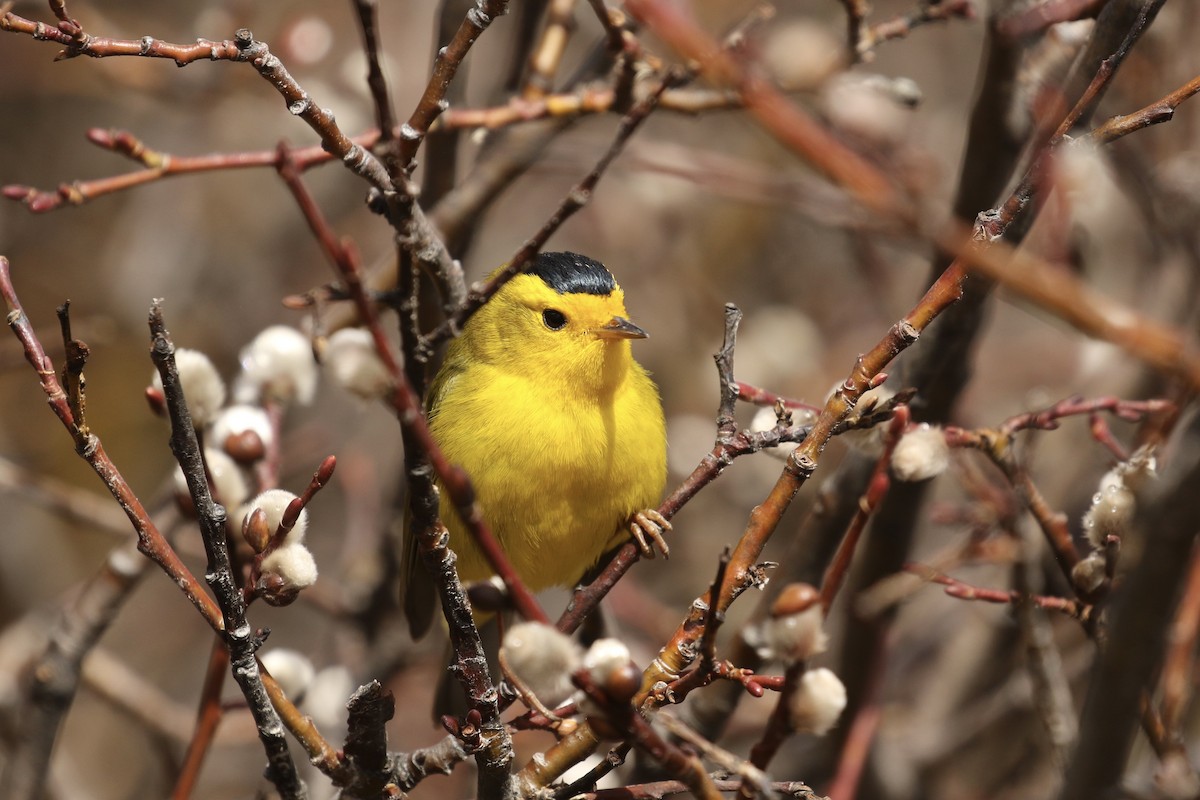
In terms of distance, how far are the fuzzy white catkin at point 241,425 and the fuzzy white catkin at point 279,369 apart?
102mm

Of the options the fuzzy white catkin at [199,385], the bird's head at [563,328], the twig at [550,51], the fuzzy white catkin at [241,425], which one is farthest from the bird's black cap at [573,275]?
the fuzzy white catkin at [199,385]

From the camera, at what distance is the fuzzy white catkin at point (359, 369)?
58.7 inches

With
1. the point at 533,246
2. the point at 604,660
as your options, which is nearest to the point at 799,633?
the point at 604,660

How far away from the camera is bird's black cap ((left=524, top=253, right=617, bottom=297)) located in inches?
124

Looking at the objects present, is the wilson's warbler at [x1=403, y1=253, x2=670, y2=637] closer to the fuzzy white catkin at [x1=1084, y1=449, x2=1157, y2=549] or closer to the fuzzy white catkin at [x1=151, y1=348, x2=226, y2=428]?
the fuzzy white catkin at [x1=151, y1=348, x2=226, y2=428]

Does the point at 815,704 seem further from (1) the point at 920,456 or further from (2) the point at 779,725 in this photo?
(1) the point at 920,456

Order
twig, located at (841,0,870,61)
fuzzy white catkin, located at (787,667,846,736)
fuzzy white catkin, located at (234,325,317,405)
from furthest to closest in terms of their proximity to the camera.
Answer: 1. twig, located at (841,0,870,61)
2. fuzzy white catkin, located at (234,325,317,405)
3. fuzzy white catkin, located at (787,667,846,736)

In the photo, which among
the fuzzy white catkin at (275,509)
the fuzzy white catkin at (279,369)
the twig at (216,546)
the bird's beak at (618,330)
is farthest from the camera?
the bird's beak at (618,330)

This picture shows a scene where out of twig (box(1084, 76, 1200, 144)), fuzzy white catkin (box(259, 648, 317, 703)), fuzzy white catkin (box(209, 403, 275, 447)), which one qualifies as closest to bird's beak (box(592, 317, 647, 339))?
fuzzy white catkin (box(209, 403, 275, 447))

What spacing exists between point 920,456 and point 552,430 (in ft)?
3.52

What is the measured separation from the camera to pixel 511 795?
1.87m

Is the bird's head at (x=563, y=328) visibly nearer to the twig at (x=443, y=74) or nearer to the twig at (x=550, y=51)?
the twig at (x=550, y=51)

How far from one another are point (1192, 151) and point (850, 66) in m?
1.78

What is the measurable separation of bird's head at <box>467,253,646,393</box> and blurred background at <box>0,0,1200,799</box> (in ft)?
0.95
